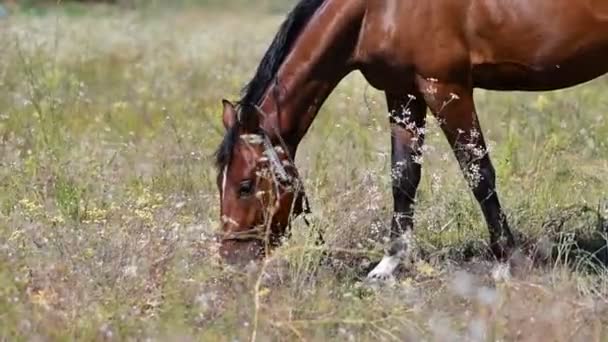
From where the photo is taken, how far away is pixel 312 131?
9.42 m

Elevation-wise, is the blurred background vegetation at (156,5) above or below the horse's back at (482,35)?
below

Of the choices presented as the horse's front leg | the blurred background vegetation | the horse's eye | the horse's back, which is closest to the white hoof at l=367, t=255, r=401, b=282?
the horse's front leg

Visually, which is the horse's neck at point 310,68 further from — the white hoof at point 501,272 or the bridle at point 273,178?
the white hoof at point 501,272

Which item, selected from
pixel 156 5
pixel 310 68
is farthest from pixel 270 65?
pixel 156 5

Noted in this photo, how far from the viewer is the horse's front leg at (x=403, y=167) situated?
573cm

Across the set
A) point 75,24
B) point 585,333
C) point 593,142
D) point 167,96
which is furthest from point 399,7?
point 75,24

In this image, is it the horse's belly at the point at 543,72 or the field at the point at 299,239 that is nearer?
the field at the point at 299,239

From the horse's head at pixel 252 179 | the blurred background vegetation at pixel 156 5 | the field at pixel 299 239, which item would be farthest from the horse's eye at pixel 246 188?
the blurred background vegetation at pixel 156 5

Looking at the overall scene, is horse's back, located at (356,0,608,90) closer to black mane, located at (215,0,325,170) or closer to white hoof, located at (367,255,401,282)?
black mane, located at (215,0,325,170)

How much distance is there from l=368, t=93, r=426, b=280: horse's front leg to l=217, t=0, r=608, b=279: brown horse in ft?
0.12

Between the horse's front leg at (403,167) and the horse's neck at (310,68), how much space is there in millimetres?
384

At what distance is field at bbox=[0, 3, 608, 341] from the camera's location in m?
4.55

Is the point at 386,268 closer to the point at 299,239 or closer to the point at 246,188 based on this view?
the point at 299,239

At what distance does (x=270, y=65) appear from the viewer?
18.4ft
